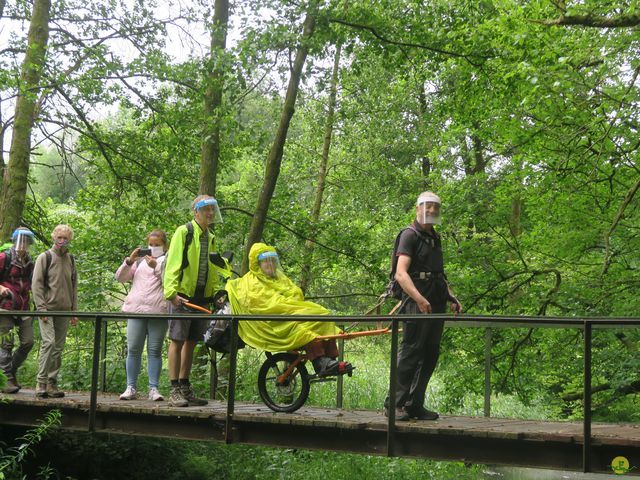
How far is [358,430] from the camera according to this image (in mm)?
6504

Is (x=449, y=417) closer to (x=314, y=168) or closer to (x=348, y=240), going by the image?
(x=348, y=240)

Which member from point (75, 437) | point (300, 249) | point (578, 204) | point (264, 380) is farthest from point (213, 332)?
point (300, 249)

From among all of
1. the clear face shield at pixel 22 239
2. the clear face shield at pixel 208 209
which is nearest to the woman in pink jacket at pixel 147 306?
the clear face shield at pixel 208 209

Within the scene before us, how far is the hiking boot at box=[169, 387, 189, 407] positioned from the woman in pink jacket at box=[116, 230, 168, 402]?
1.27 feet

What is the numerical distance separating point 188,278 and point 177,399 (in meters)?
1.22

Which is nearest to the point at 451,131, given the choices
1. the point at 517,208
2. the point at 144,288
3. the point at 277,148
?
the point at 517,208

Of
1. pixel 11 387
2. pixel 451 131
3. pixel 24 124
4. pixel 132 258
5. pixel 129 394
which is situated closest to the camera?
pixel 132 258

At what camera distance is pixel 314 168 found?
70.7 feet

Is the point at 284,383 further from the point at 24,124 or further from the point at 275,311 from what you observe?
the point at 24,124

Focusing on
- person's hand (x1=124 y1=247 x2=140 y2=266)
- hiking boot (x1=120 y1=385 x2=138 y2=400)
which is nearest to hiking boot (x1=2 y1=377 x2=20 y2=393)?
hiking boot (x1=120 y1=385 x2=138 y2=400)

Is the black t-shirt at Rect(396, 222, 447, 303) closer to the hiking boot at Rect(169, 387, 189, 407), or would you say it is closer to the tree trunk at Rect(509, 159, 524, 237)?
the hiking boot at Rect(169, 387, 189, 407)

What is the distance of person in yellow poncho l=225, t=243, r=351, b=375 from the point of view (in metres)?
6.88

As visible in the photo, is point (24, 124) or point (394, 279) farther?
point (24, 124)

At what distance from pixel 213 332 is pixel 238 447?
18.4ft
